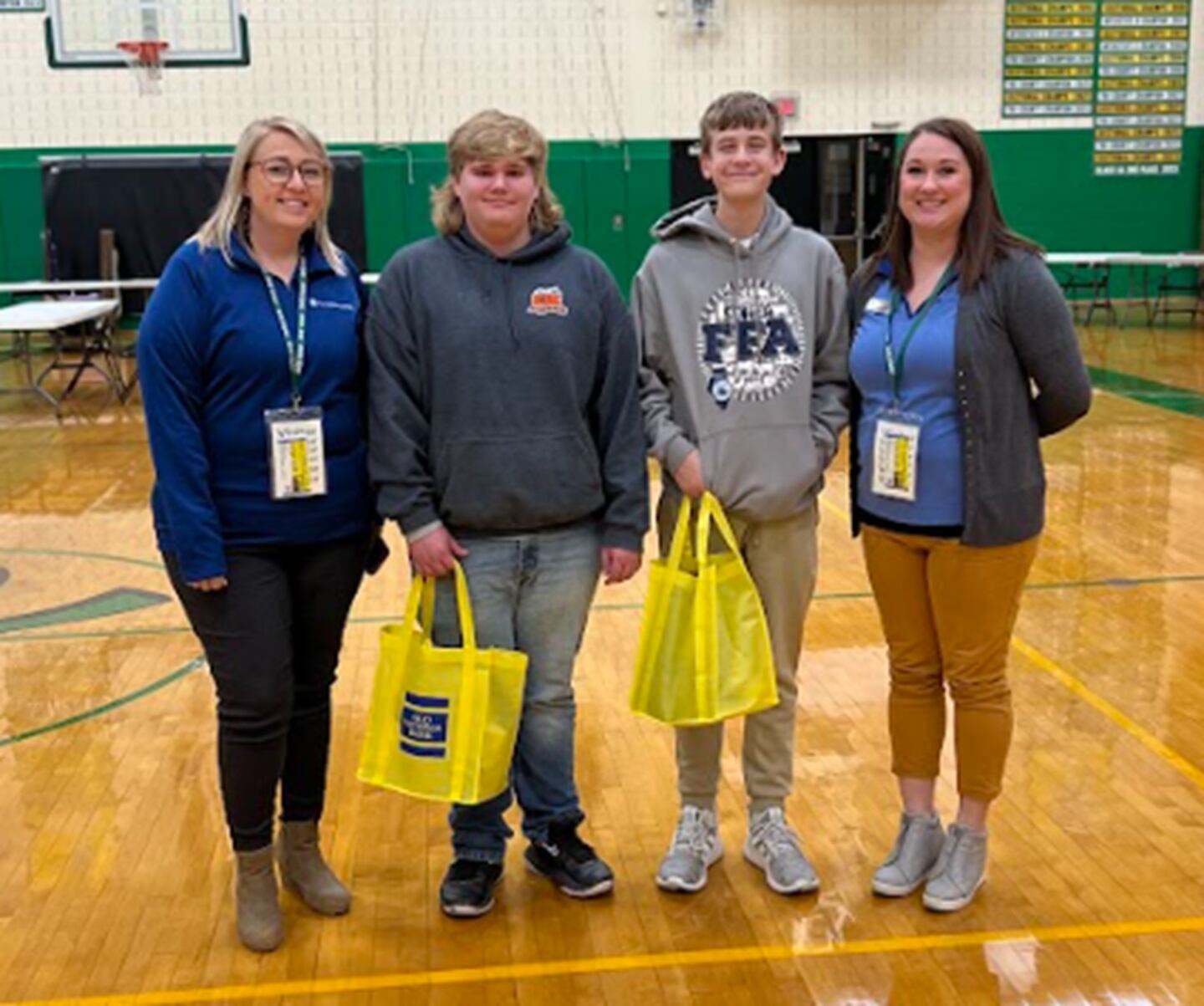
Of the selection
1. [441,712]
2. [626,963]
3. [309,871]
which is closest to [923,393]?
[441,712]

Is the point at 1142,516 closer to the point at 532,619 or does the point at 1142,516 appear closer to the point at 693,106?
the point at 532,619

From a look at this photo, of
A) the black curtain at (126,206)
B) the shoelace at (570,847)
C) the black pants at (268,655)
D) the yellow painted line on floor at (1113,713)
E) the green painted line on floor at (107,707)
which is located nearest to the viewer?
the black pants at (268,655)

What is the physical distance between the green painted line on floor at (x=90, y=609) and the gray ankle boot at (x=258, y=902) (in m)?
2.50

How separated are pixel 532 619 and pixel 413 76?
11969 millimetres

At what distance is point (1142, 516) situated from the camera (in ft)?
20.3

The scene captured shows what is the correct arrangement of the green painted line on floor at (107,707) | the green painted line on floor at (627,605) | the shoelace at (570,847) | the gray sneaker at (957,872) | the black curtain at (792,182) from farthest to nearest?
1. the black curtain at (792,182)
2. the green painted line on floor at (627,605)
3. the green painted line on floor at (107,707)
4. the shoelace at (570,847)
5. the gray sneaker at (957,872)

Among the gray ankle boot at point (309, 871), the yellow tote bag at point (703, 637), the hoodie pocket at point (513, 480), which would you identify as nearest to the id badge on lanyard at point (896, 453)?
the yellow tote bag at point (703, 637)

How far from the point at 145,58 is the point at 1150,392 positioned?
906 cm

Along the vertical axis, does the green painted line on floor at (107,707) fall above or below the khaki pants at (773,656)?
below

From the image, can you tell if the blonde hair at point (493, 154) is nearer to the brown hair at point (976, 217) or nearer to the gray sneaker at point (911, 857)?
the brown hair at point (976, 217)

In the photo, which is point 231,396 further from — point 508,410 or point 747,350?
point 747,350

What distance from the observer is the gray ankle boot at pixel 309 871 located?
286 cm

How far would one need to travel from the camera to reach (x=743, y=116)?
266 centimetres

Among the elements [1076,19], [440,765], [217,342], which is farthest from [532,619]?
[1076,19]
